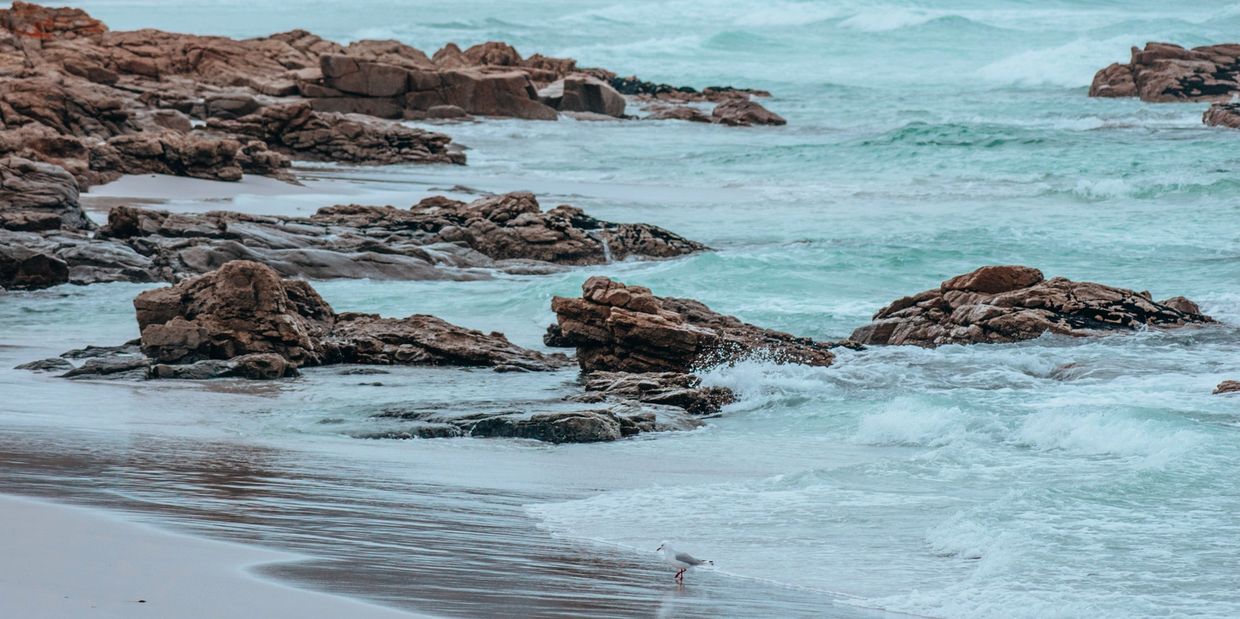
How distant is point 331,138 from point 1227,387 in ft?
73.3

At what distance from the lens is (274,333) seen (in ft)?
35.7

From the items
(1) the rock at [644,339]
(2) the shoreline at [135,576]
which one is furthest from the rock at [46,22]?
(2) the shoreline at [135,576]

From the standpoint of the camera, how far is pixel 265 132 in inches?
1151

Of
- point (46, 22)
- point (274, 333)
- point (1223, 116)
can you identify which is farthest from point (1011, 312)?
point (46, 22)

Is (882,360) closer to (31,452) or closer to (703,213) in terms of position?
(31,452)

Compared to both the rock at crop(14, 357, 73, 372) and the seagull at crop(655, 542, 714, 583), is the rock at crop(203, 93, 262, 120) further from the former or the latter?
the seagull at crop(655, 542, 714, 583)

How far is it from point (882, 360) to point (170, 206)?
1147 cm

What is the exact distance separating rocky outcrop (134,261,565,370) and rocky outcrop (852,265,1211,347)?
9.90 ft

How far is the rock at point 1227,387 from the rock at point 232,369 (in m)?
6.40

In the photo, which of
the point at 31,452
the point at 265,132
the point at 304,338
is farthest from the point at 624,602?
the point at 265,132

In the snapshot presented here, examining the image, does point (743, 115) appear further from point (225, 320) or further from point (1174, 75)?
point (225, 320)

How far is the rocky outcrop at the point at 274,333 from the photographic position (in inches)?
421

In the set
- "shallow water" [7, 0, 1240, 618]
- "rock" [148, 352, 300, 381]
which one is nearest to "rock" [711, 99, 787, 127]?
"shallow water" [7, 0, 1240, 618]

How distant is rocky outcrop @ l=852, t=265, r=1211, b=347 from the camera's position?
11805 millimetres
